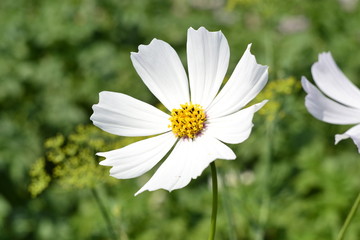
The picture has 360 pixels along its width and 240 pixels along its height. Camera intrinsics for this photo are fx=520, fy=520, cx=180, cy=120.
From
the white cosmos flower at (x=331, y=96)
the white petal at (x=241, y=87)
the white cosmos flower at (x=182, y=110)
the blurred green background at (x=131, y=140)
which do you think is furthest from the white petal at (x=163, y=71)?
the blurred green background at (x=131, y=140)

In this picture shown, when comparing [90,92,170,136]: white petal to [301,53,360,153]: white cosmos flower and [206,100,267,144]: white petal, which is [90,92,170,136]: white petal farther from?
[301,53,360,153]: white cosmos flower

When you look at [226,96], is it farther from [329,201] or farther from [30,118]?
[30,118]

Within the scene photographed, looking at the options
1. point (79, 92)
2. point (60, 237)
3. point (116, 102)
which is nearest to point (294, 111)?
point (116, 102)

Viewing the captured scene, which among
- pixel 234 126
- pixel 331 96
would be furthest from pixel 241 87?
pixel 331 96

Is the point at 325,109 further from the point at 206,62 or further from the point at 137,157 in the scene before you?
the point at 137,157

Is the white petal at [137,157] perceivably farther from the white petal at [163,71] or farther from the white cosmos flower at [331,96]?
the white cosmos flower at [331,96]

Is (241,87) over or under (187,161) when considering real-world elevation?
over
